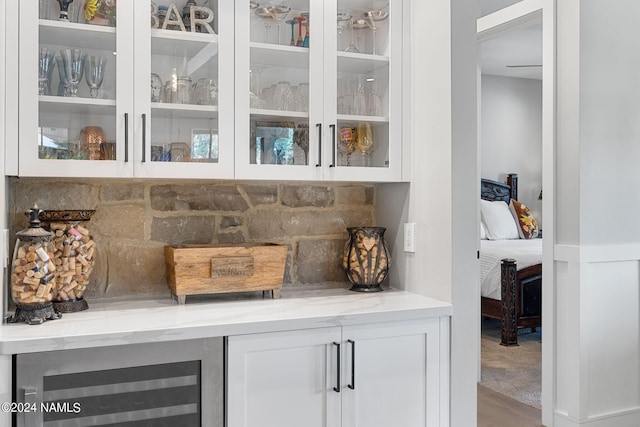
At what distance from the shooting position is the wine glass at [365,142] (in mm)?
2354

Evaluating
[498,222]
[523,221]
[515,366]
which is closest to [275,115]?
[515,366]

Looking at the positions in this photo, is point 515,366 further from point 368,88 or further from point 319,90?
point 319,90

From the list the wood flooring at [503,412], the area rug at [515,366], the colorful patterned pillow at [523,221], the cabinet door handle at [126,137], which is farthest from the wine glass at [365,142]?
the colorful patterned pillow at [523,221]

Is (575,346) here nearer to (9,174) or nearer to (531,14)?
(531,14)

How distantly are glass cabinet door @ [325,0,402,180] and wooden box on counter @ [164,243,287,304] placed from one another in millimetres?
458

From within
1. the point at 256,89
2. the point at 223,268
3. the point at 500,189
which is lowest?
→ the point at 223,268

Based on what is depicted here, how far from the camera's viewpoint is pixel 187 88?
2092 mm

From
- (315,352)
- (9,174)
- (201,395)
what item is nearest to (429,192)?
(315,352)

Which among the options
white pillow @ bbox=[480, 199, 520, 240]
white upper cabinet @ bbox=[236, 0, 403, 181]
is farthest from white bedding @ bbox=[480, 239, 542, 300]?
white upper cabinet @ bbox=[236, 0, 403, 181]

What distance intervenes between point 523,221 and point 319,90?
4.91 metres

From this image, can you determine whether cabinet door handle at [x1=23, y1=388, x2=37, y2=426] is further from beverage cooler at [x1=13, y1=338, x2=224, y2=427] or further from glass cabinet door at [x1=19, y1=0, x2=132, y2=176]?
glass cabinet door at [x1=19, y1=0, x2=132, y2=176]

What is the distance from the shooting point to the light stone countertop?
5.41 feet

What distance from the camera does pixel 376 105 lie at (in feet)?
7.82

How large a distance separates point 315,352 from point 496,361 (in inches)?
114
